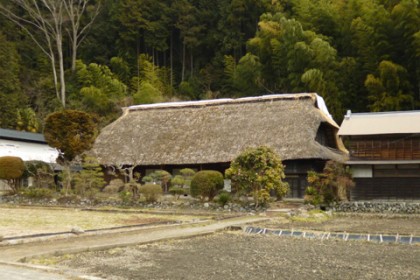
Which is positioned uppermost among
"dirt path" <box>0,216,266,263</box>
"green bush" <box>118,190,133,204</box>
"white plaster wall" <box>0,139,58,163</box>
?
"white plaster wall" <box>0,139,58,163</box>

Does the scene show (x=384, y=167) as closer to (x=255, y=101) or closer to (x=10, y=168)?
(x=255, y=101)

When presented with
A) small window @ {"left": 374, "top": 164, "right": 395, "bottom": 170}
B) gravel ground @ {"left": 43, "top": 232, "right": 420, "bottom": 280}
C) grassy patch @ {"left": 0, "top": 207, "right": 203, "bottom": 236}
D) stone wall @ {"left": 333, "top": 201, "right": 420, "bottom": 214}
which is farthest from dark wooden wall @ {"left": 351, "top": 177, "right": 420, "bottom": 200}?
gravel ground @ {"left": 43, "top": 232, "right": 420, "bottom": 280}

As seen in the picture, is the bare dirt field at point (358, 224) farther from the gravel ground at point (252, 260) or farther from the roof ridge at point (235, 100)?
the roof ridge at point (235, 100)

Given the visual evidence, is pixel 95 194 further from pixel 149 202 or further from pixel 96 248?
pixel 96 248

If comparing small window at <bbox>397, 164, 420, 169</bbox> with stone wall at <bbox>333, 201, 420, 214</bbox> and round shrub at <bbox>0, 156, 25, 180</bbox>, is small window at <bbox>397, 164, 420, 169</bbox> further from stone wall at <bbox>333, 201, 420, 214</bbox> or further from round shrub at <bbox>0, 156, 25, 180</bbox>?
round shrub at <bbox>0, 156, 25, 180</bbox>

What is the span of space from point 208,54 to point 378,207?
84.3 ft

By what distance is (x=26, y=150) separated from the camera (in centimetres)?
2947

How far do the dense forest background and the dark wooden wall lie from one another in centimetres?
539

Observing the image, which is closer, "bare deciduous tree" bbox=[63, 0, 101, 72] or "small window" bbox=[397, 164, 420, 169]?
"small window" bbox=[397, 164, 420, 169]

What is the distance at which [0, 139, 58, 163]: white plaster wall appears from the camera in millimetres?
28131

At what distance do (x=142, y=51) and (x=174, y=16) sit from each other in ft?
13.4

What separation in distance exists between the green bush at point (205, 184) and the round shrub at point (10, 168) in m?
8.58

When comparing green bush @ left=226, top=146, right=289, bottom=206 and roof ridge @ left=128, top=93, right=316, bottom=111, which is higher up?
roof ridge @ left=128, top=93, right=316, bottom=111

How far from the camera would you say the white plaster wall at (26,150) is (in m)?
28.1
